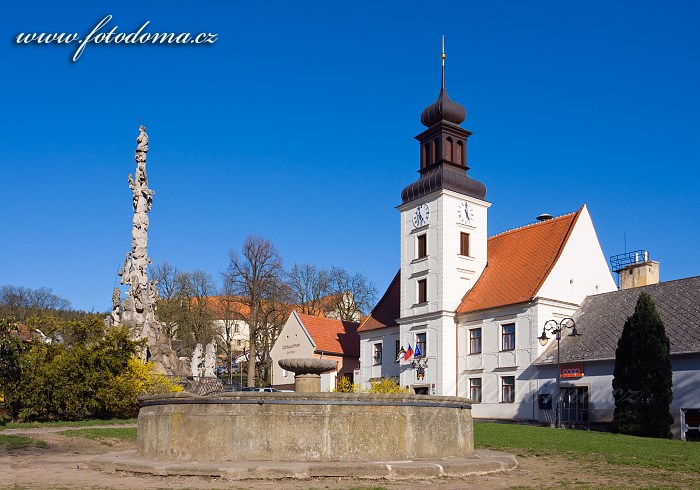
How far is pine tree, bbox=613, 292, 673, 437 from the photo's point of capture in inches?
1057

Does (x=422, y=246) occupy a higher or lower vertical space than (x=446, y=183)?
lower

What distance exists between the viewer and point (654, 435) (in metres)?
26.6

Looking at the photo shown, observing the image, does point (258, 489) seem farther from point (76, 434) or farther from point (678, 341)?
point (678, 341)

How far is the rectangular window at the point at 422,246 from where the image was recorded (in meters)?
43.5

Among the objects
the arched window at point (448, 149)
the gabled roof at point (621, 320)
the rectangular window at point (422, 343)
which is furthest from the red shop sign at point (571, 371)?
the arched window at point (448, 149)

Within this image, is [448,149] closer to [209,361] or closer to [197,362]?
[209,361]

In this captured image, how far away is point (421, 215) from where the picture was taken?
44.0 metres

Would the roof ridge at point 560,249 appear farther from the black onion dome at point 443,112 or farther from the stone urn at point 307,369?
the stone urn at point 307,369

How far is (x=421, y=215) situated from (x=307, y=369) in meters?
28.9

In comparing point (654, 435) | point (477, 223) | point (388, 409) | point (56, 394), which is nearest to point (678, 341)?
point (654, 435)

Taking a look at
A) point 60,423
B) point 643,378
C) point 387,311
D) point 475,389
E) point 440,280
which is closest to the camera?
point 60,423

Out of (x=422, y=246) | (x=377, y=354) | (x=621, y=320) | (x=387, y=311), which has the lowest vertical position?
(x=377, y=354)

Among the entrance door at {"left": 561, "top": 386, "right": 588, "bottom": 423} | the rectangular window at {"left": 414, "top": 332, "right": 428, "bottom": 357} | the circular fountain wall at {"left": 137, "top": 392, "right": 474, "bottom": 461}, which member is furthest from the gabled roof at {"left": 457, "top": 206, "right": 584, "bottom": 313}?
the circular fountain wall at {"left": 137, "top": 392, "right": 474, "bottom": 461}

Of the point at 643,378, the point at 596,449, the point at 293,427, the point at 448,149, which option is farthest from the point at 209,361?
the point at 293,427
